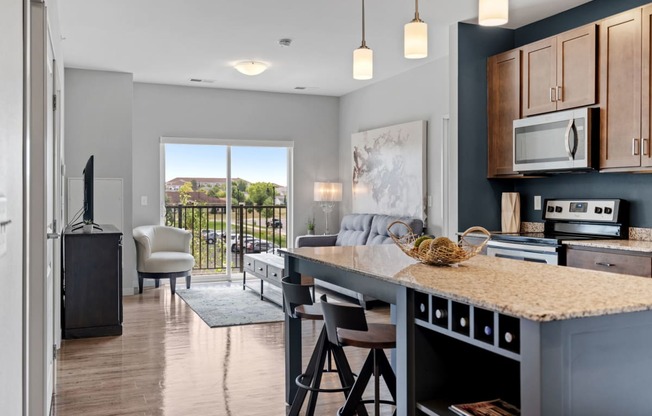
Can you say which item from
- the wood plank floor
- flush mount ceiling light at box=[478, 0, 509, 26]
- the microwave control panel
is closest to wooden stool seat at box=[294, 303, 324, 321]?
the wood plank floor

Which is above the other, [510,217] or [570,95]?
[570,95]

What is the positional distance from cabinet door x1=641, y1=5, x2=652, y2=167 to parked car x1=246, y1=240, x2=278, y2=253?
555cm

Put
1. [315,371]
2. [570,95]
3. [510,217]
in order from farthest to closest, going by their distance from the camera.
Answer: [510,217]
[570,95]
[315,371]

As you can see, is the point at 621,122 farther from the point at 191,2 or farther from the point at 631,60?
the point at 191,2

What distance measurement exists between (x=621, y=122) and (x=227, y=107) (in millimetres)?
5282

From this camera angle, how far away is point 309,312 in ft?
9.57

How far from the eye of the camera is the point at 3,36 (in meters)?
1.31

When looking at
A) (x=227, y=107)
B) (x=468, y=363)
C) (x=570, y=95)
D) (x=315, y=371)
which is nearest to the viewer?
(x=468, y=363)

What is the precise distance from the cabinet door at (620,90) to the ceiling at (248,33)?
0.64 meters

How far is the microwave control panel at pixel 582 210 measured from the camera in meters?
4.13

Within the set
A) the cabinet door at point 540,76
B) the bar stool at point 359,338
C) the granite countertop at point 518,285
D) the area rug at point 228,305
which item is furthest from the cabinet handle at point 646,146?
the area rug at point 228,305

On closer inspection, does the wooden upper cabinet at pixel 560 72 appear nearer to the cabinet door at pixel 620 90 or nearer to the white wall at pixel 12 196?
the cabinet door at pixel 620 90

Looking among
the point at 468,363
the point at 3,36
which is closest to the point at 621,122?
the point at 468,363

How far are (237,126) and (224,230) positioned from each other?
145cm
